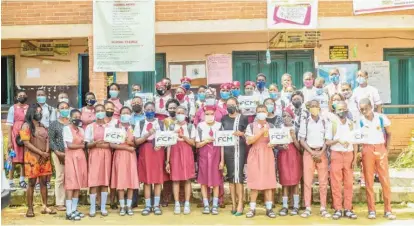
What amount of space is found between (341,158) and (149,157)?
281 cm

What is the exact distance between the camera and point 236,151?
29.6ft

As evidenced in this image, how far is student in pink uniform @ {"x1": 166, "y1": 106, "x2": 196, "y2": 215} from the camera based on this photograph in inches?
360

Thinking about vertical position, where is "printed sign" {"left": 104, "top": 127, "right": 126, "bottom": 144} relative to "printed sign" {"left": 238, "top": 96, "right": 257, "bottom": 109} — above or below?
below

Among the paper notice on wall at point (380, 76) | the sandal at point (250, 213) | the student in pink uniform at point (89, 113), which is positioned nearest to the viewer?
the sandal at point (250, 213)

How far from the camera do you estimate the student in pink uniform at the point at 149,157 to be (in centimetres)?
901

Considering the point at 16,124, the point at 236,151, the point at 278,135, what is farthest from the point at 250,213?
the point at 16,124

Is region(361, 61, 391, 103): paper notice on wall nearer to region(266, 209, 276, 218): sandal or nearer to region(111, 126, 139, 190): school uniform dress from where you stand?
region(266, 209, 276, 218): sandal

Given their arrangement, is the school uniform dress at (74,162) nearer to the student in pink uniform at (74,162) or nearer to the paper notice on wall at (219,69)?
the student in pink uniform at (74,162)

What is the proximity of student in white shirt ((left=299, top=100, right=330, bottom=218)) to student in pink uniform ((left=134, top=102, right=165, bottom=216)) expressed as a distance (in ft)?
6.92

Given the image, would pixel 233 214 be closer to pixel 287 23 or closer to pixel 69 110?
pixel 69 110

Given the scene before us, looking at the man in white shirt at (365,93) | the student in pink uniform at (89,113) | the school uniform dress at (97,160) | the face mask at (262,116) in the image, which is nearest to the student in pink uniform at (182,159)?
the school uniform dress at (97,160)

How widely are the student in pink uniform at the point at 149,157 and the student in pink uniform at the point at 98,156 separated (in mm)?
475

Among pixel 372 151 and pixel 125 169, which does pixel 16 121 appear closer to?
pixel 125 169

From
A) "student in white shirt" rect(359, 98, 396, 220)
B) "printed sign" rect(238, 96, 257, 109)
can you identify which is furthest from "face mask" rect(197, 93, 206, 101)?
"student in white shirt" rect(359, 98, 396, 220)
